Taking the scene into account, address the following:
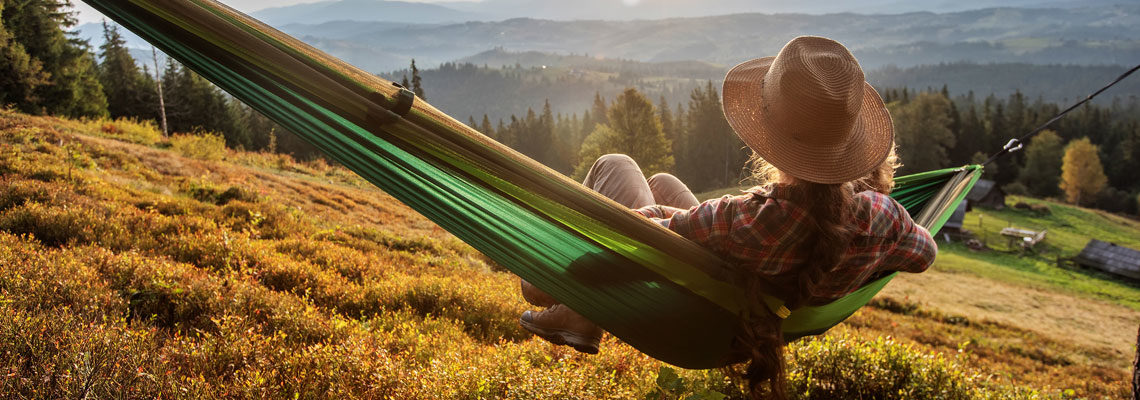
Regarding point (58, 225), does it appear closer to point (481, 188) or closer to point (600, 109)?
point (481, 188)

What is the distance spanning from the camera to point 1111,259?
30266 mm

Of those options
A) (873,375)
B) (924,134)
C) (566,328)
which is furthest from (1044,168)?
(566,328)

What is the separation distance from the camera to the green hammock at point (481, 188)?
1584 millimetres

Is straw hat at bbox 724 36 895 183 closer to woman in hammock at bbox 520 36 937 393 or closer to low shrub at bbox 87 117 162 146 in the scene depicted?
woman in hammock at bbox 520 36 937 393

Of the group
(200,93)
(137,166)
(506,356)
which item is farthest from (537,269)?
(200,93)

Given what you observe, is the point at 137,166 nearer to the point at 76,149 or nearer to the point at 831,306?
the point at 76,149

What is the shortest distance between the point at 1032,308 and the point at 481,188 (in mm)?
23794

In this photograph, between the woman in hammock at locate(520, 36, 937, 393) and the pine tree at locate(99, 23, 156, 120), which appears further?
the pine tree at locate(99, 23, 156, 120)

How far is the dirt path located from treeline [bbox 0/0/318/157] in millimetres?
20501

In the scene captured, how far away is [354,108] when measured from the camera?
5.15 feet

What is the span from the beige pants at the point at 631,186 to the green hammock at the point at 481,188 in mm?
675

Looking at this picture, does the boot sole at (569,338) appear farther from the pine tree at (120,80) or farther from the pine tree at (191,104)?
the pine tree at (120,80)

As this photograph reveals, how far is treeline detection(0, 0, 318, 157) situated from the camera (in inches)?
791

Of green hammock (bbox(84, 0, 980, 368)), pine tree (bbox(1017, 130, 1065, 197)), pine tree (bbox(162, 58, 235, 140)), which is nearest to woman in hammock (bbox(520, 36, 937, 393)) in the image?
green hammock (bbox(84, 0, 980, 368))
